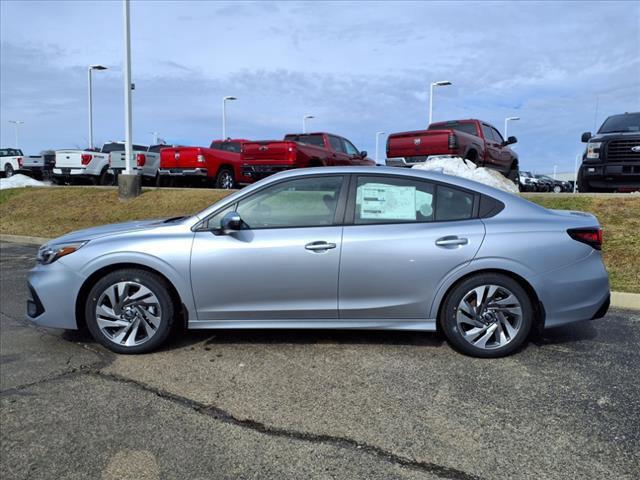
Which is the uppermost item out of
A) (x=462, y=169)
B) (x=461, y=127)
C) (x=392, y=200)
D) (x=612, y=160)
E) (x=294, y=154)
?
(x=461, y=127)

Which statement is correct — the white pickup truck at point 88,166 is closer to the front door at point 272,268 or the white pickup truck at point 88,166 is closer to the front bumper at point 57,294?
the front bumper at point 57,294

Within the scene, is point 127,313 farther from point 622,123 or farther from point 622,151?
point 622,123

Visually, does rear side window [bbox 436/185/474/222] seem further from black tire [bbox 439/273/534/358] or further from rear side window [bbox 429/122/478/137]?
rear side window [bbox 429/122/478/137]

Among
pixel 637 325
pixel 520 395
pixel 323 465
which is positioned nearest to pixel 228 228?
pixel 323 465

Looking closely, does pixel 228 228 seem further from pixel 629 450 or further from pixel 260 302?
pixel 629 450

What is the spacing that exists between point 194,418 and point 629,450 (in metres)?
2.42

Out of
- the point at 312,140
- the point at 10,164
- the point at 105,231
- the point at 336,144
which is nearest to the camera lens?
the point at 105,231

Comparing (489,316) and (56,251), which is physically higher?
(56,251)

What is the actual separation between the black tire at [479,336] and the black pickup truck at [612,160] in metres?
6.87

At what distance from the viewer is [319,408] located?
3346 millimetres

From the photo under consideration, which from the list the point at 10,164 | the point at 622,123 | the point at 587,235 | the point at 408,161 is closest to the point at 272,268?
the point at 587,235

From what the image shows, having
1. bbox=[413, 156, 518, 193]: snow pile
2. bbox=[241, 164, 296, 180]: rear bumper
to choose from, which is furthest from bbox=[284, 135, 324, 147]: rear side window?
bbox=[413, 156, 518, 193]: snow pile

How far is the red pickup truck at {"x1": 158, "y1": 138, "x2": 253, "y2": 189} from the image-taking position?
14086 mm

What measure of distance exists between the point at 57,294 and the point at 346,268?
7.66 ft
